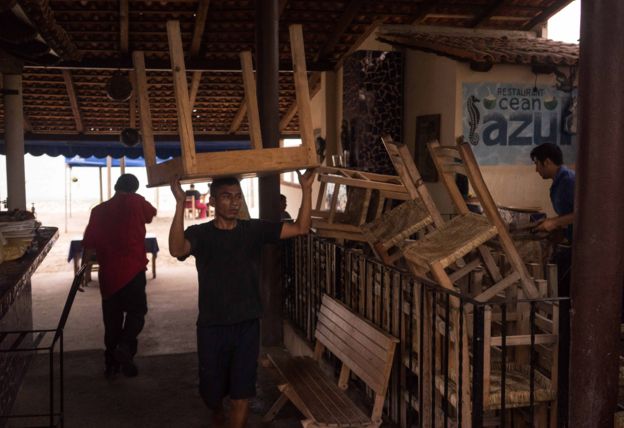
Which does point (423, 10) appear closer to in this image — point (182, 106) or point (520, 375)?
point (520, 375)

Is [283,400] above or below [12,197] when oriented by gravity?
below

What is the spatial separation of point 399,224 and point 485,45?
17.6 feet

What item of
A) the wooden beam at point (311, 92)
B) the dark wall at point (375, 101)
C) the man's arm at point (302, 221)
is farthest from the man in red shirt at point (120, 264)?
the wooden beam at point (311, 92)

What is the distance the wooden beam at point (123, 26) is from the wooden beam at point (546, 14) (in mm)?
6422

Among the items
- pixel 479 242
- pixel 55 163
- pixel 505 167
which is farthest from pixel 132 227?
pixel 55 163

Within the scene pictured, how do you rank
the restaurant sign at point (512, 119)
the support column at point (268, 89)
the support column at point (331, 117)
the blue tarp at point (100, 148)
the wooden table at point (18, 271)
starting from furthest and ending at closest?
the blue tarp at point (100, 148), the support column at point (331, 117), the restaurant sign at point (512, 119), the support column at point (268, 89), the wooden table at point (18, 271)

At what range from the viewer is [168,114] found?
48.4ft

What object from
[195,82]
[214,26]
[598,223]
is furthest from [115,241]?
[195,82]

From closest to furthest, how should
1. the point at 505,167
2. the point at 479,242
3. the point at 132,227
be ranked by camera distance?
the point at 479,242 < the point at 132,227 < the point at 505,167

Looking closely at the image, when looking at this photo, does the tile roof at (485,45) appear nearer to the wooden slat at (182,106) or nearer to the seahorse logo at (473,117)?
the seahorse logo at (473,117)

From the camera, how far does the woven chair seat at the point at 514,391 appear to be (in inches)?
148

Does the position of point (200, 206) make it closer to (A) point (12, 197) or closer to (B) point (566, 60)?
(A) point (12, 197)

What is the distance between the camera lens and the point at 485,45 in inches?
379

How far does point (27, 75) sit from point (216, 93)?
3508 millimetres
